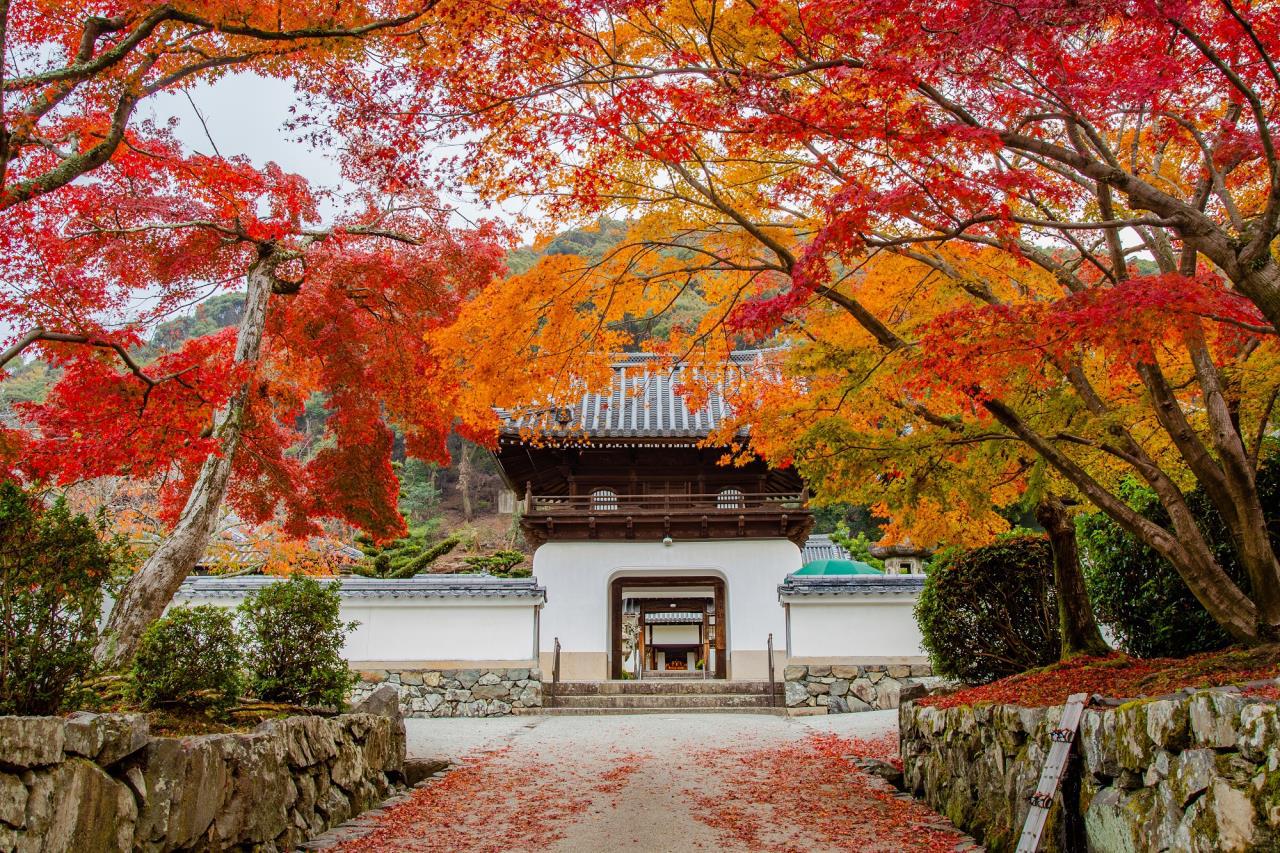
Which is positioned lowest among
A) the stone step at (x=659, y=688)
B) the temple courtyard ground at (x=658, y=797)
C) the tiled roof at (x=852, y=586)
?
the stone step at (x=659, y=688)

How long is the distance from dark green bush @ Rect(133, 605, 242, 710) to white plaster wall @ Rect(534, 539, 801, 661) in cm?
1289

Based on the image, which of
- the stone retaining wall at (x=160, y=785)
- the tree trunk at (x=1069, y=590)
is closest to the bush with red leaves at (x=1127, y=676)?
the tree trunk at (x=1069, y=590)

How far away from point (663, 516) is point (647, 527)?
592 mm

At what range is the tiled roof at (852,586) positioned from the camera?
54.0 feet

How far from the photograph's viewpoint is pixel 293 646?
657 centimetres

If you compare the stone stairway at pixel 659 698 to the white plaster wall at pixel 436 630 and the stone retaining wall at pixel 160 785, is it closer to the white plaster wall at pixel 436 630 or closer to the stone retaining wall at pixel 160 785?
the white plaster wall at pixel 436 630

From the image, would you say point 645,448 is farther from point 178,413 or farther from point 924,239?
point 924,239

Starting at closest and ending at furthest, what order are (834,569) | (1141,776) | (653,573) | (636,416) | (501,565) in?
1. (1141,776)
2. (636,416)
3. (653,573)
4. (834,569)
5. (501,565)

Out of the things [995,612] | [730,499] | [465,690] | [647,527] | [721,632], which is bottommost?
[465,690]

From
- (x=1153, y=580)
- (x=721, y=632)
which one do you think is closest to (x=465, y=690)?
(x=721, y=632)

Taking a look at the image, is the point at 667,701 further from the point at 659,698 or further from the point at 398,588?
the point at 398,588

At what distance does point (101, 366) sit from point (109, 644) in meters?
2.53

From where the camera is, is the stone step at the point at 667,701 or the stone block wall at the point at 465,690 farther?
the stone block wall at the point at 465,690

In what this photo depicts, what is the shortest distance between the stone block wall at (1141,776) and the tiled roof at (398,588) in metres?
11.8
